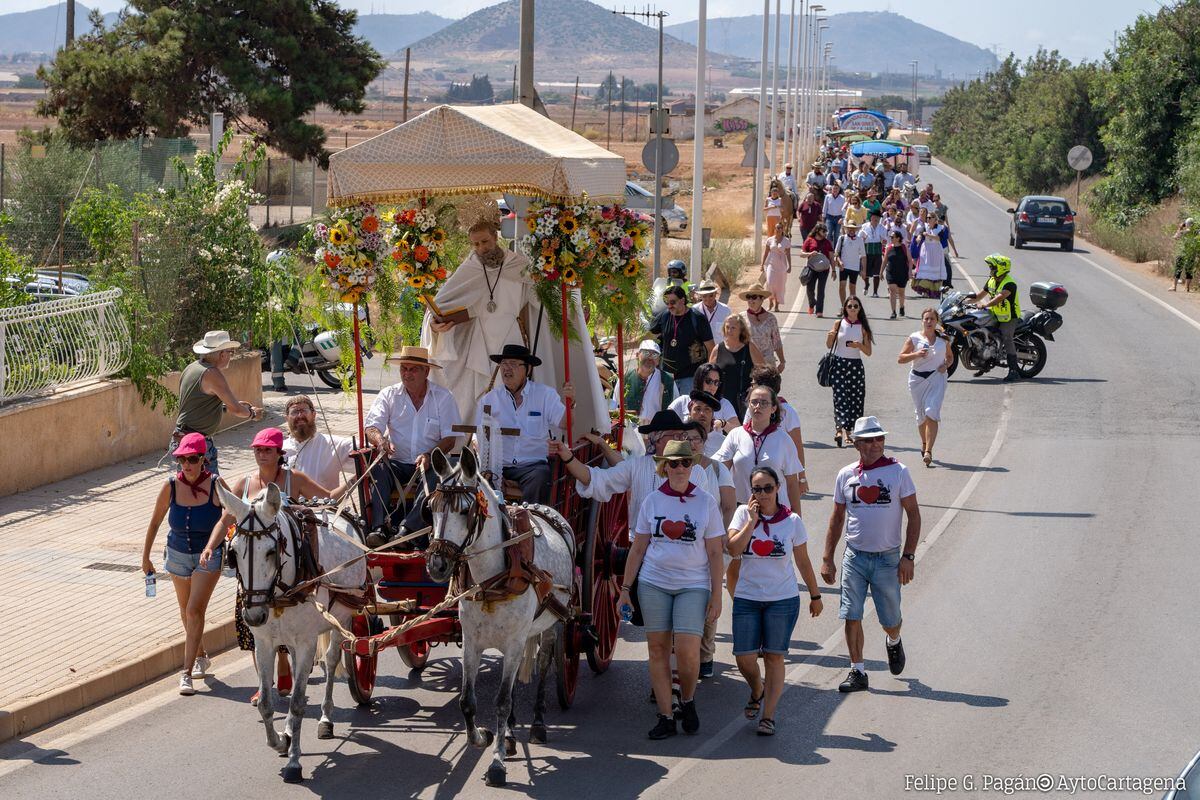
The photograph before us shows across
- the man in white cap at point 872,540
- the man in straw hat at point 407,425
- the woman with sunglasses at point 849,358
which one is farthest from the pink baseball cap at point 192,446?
the woman with sunglasses at point 849,358

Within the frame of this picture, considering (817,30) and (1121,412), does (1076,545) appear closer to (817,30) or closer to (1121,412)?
A: (1121,412)

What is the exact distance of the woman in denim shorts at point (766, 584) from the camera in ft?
30.5

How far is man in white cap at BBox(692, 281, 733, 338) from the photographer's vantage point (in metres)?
16.6

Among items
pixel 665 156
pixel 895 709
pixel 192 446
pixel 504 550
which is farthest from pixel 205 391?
pixel 665 156

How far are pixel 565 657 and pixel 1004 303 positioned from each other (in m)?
15.6

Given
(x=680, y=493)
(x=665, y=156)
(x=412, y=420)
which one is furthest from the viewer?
(x=665, y=156)

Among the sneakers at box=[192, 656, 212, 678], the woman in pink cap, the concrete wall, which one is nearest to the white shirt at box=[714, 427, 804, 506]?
the woman in pink cap

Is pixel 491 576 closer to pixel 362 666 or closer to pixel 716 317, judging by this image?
pixel 362 666

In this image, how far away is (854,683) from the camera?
10.3 metres

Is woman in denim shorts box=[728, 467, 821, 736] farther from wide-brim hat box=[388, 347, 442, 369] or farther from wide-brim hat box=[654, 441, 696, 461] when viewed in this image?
wide-brim hat box=[388, 347, 442, 369]

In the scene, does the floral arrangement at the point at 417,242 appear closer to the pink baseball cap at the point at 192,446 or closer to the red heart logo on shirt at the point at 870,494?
the pink baseball cap at the point at 192,446

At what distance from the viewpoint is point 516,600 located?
860cm

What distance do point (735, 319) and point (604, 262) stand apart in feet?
13.7

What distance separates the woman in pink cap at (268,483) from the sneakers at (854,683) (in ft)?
11.6
